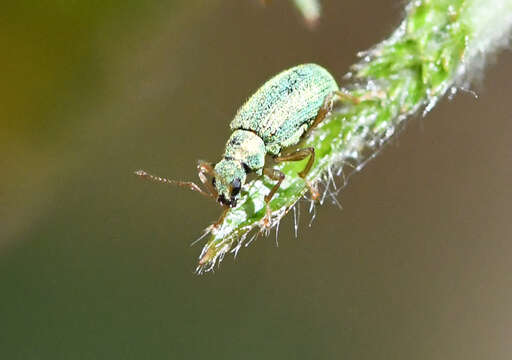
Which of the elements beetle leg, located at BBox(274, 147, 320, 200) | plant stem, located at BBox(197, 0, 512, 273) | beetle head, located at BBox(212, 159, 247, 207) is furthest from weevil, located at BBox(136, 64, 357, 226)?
plant stem, located at BBox(197, 0, 512, 273)

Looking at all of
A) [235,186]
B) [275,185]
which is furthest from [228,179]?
[275,185]

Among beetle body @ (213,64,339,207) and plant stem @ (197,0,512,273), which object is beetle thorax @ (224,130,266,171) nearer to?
beetle body @ (213,64,339,207)

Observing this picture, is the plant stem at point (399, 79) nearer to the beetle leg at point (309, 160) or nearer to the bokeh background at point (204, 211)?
the beetle leg at point (309, 160)

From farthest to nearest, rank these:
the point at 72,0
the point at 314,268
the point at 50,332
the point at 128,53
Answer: the point at 314,268 < the point at 50,332 < the point at 128,53 < the point at 72,0

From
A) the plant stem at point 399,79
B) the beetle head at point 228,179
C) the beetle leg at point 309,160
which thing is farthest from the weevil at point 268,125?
the plant stem at point 399,79

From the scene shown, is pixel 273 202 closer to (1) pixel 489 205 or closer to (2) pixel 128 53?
(2) pixel 128 53

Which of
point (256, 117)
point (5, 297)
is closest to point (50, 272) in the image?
point (5, 297)
